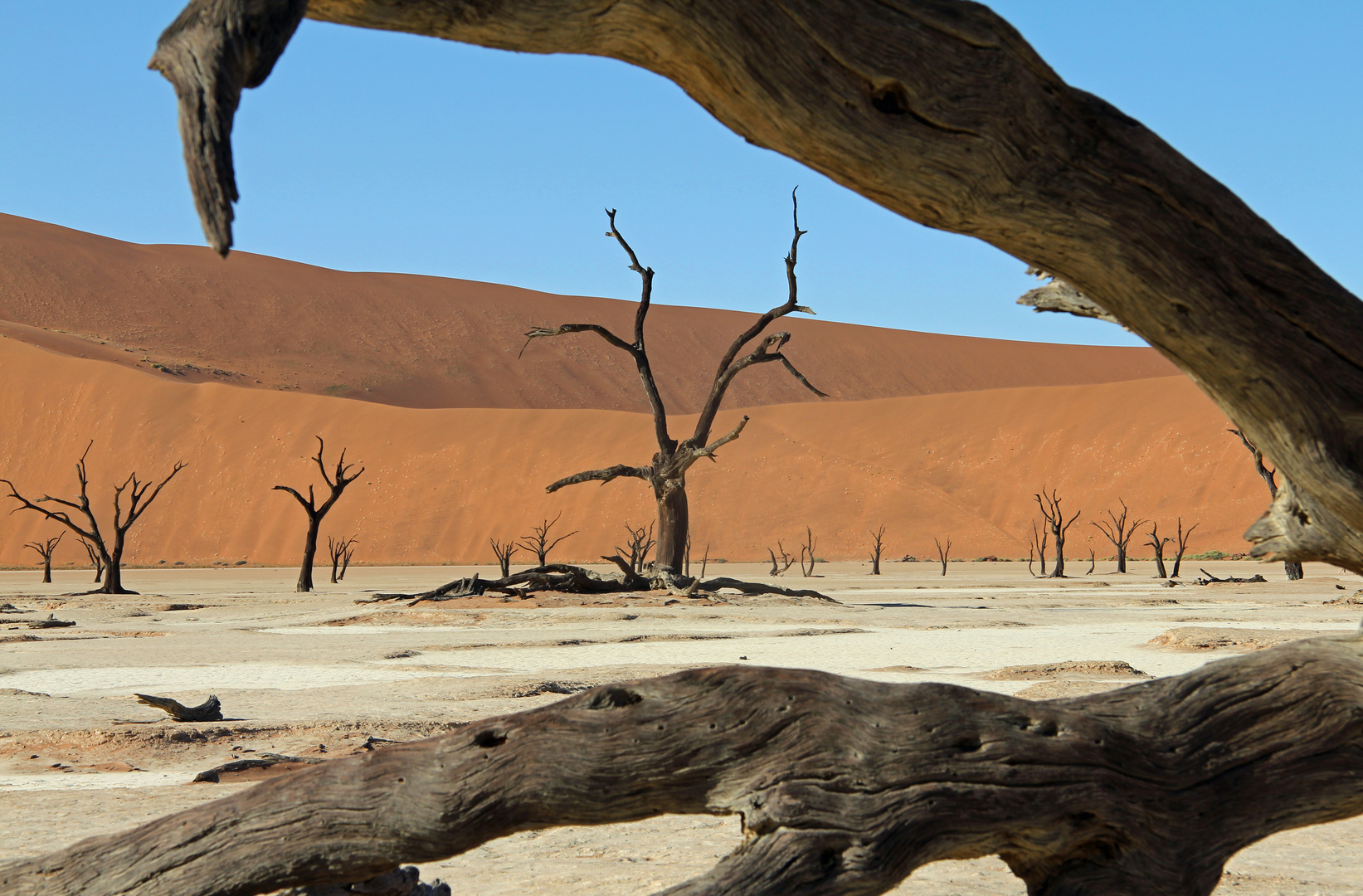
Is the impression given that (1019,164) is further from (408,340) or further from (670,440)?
(408,340)

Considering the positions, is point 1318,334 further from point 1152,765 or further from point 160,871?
point 160,871

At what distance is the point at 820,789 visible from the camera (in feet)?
9.20

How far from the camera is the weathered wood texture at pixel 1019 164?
235 centimetres

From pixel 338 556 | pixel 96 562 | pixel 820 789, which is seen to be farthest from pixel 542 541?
pixel 820 789

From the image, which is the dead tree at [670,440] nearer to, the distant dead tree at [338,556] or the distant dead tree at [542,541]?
the distant dead tree at [542,541]

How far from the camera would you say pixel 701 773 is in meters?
2.85

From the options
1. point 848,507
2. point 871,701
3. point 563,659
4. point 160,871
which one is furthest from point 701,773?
point 848,507

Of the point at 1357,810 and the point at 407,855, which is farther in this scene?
the point at 1357,810

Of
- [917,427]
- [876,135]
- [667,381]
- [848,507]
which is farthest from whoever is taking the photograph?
[667,381]

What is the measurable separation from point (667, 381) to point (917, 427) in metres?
49.0

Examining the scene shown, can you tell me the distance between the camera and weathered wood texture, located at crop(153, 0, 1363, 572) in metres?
2.35

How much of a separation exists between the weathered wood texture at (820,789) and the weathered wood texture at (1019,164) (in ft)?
1.80

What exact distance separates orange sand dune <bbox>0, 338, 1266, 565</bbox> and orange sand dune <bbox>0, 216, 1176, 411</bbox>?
16521 millimetres

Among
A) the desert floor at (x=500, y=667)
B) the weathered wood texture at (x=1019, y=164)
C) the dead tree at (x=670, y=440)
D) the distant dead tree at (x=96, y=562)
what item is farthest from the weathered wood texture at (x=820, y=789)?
the distant dead tree at (x=96, y=562)
